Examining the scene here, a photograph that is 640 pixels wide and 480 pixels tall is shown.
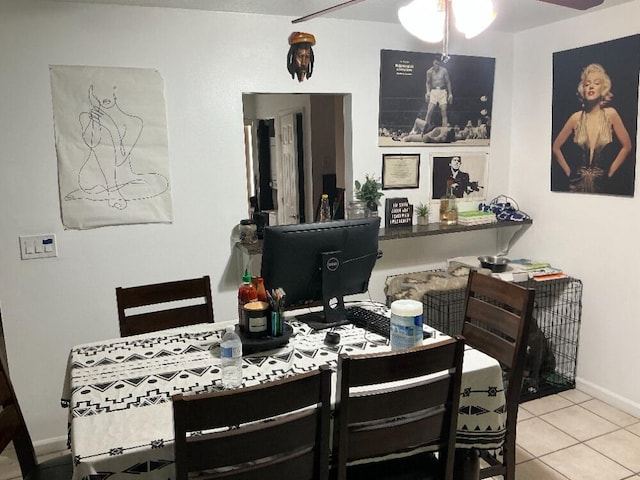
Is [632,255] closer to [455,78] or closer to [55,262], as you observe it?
[455,78]

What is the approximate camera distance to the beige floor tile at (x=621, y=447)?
2.62 metres

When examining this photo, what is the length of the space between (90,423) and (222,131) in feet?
6.08

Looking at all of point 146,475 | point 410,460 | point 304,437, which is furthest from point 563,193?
point 146,475

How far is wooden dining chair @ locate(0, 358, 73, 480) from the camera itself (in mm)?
1737

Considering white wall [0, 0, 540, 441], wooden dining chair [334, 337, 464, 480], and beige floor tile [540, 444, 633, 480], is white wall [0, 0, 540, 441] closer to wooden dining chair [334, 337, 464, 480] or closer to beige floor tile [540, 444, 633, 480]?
beige floor tile [540, 444, 633, 480]

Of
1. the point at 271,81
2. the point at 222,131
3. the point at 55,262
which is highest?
the point at 271,81

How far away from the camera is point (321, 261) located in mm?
2168

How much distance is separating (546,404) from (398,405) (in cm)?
214

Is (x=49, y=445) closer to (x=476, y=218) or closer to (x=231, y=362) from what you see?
(x=231, y=362)

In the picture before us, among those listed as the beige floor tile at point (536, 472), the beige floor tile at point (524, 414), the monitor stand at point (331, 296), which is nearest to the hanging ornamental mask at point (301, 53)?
the monitor stand at point (331, 296)

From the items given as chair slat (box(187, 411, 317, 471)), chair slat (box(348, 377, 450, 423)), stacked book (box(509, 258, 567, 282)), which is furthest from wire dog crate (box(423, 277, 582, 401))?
chair slat (box(187, 411, 317, 471))

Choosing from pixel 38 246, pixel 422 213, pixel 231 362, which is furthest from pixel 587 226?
pixel 38 246

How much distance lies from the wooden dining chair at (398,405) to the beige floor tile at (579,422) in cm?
166

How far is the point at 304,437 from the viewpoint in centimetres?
136
